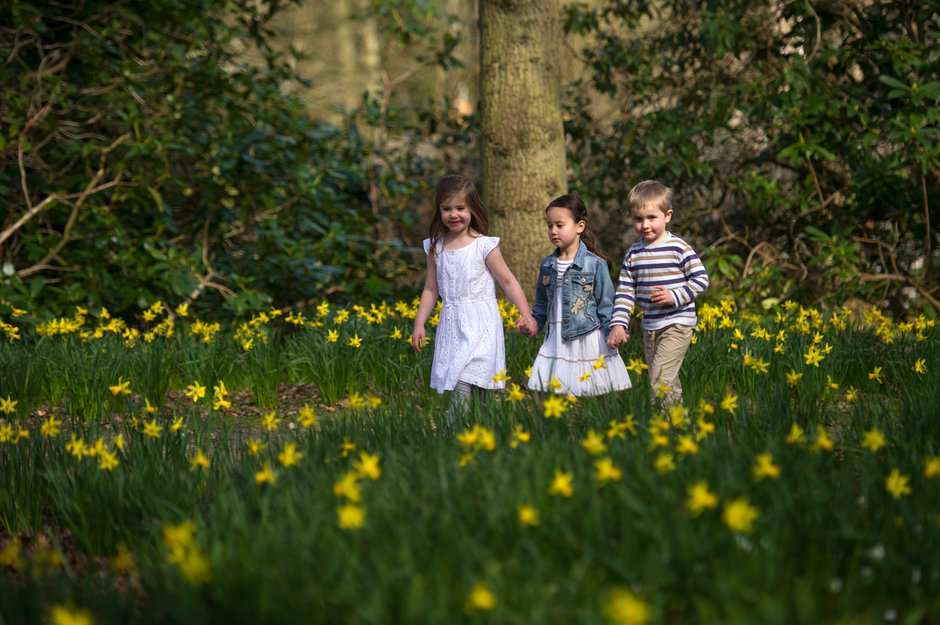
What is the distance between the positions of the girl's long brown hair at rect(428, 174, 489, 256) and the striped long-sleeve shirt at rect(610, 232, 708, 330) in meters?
0.71

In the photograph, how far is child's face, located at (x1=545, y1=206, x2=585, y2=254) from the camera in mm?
4414

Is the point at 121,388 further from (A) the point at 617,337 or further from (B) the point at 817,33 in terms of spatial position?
(B) the point at 817,33

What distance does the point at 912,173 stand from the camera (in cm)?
730

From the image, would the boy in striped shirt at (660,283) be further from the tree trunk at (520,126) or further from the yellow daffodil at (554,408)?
the tree trunk at (520,126)

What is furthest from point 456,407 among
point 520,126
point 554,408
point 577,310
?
point 520,126

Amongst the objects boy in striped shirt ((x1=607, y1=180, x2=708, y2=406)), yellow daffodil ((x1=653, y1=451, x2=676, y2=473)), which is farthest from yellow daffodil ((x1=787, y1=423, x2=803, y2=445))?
boy in striped shirt ((x1=607, y1=180, x2=708, y2=406))

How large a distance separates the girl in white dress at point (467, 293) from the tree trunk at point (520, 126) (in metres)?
1.97

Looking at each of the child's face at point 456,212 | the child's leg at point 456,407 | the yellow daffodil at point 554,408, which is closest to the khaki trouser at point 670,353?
the child's leg at point 456,407

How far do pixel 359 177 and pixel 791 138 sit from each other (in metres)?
3.89

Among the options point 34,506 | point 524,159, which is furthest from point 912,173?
point 34,506

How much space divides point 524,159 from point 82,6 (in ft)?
12.2

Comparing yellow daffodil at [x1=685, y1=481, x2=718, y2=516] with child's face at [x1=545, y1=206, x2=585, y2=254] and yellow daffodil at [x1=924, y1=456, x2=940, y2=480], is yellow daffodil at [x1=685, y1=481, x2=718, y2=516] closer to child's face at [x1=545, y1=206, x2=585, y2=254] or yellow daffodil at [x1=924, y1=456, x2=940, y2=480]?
yellow daffodil at [x1=924, y1=456, x2=940, y2=480]

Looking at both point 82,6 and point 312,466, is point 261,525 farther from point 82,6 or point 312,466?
point 82,6

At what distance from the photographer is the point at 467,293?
4.57 m
